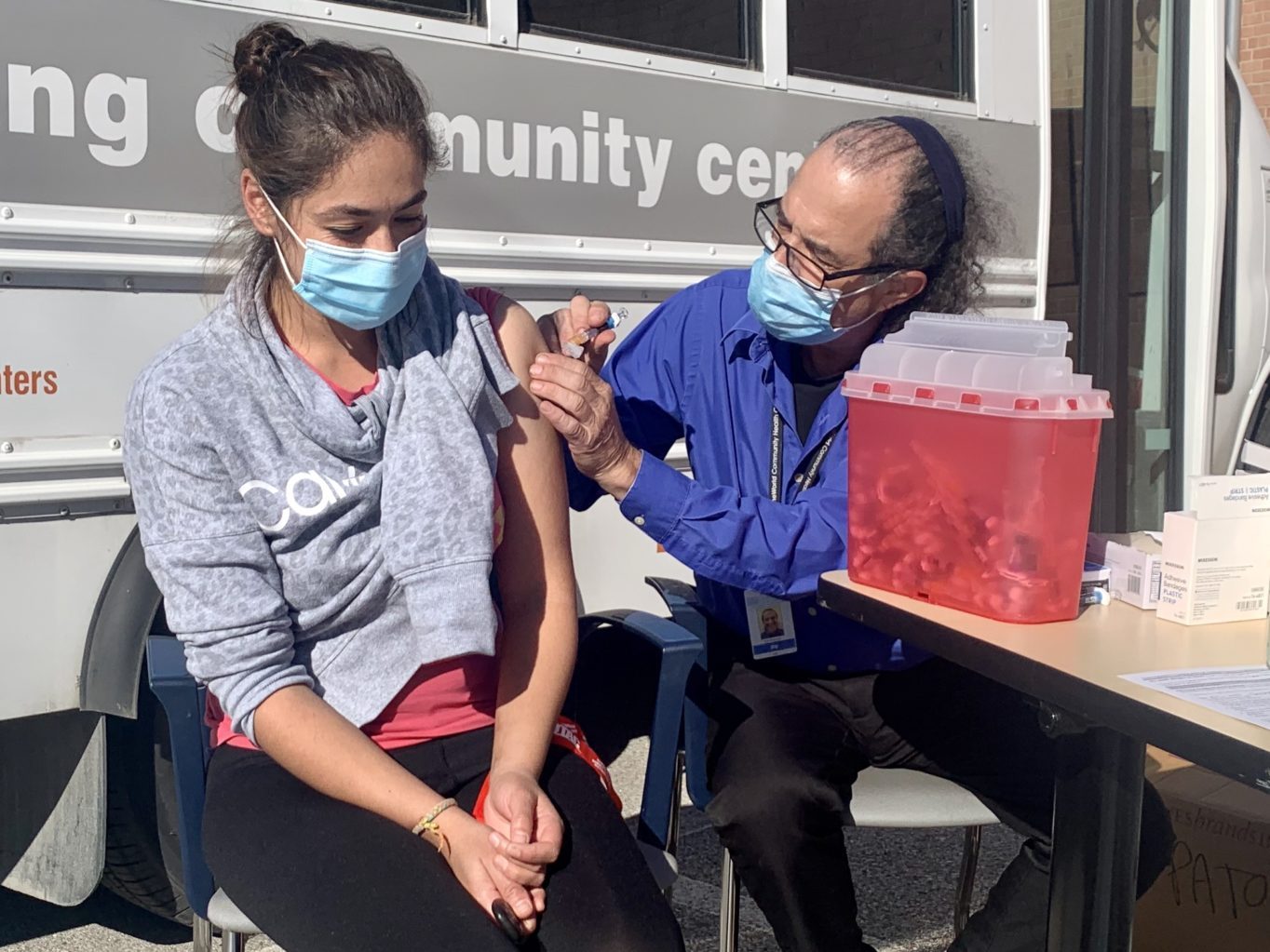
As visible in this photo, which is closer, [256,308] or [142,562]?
[256,308]

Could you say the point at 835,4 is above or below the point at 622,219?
above

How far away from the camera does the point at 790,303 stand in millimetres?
2291

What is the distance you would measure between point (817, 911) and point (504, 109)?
5.38 ft

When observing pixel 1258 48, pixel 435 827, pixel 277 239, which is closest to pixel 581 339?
pixel 277 239

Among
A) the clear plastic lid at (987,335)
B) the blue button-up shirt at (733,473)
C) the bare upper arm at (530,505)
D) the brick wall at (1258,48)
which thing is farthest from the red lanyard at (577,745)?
the brick wall at (1258,48)

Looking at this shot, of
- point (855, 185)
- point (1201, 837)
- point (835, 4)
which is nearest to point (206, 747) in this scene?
point (855, 185)

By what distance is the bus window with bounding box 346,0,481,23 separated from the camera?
2.65 meters

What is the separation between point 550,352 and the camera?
2.14 metres

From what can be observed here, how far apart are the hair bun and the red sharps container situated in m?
0.91

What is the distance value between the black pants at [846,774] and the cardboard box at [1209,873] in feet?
1.24

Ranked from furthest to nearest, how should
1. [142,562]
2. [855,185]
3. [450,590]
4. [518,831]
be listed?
[142,562], [855,185], [450,590], [518,831]

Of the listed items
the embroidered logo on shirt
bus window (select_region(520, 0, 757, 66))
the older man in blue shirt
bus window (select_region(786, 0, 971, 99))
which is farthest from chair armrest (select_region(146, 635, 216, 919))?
bus window (select_region(786, 0, 971, 99))

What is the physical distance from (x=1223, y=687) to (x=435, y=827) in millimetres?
952

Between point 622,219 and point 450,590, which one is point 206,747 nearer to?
point 450,590
